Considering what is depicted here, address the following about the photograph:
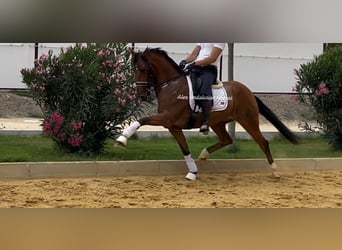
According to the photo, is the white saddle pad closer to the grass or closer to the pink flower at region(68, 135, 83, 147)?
the grass

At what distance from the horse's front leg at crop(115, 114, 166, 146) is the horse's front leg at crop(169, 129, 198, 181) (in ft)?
0.50

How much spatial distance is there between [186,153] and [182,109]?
1.18ft

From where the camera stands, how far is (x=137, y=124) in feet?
10.0

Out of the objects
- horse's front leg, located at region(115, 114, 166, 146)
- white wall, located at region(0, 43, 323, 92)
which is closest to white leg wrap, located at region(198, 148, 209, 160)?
horse's front leg, located at region(115, 114, 166, 146)

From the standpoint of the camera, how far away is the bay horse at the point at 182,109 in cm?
311

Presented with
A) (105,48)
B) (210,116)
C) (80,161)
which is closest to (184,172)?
(210,116)

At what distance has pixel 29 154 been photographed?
11.4 feet

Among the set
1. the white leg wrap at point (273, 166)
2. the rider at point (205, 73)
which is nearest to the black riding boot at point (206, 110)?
the rider at point (205, 73)

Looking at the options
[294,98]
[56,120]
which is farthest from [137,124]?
[294,98]

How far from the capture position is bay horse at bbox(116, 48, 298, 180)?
3111 mm

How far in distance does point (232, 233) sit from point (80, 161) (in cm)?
177
